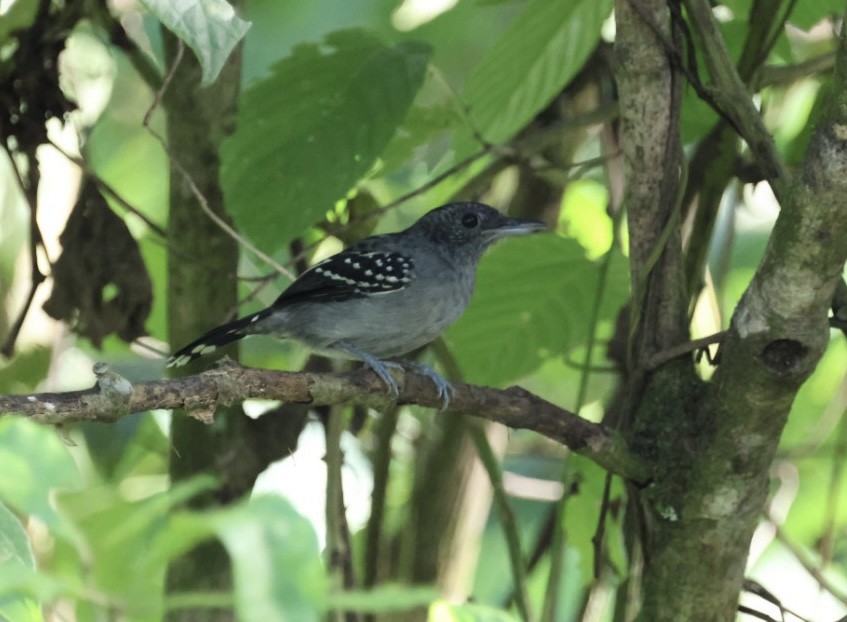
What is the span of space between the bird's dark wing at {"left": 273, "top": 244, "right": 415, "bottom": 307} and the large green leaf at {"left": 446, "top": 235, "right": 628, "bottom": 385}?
689mm

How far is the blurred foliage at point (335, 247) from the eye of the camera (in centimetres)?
83

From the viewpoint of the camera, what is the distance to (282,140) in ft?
9.14

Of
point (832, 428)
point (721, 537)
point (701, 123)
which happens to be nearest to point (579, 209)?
point (832, 428)

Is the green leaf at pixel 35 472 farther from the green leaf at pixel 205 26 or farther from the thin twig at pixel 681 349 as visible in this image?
the thin twig at pixel 681 349

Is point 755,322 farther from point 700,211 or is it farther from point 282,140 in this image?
point 282,140

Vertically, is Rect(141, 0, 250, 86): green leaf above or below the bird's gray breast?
below

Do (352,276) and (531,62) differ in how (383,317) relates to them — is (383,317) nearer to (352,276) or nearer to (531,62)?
(352,276)

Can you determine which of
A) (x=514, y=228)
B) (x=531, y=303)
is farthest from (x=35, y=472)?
(x=514, y=228)

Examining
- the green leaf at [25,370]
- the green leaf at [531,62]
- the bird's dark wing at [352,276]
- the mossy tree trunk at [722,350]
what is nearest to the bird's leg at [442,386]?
the mossy tree trunk at [722,350]

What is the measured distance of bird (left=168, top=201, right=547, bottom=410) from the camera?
346 cm

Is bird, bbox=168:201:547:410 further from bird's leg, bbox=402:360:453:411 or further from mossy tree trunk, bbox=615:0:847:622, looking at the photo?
mossy tree trunk, bbox=615:0:847:622

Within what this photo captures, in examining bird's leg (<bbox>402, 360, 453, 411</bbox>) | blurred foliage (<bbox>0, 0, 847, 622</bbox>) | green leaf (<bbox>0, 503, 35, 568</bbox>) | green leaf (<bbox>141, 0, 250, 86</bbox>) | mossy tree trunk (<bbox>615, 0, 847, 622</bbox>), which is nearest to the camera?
blurred foliage (<bbox>0, 0, 847, 622</bbox>)

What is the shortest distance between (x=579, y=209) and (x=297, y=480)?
1558 mm

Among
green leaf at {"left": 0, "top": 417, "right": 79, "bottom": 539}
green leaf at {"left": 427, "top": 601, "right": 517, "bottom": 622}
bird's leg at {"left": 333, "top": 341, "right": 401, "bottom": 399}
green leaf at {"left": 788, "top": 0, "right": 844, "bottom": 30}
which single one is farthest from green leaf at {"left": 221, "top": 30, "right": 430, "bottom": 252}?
green leaf at {"left": 0, "top": 417, "right": 79, "bottom": 539}
